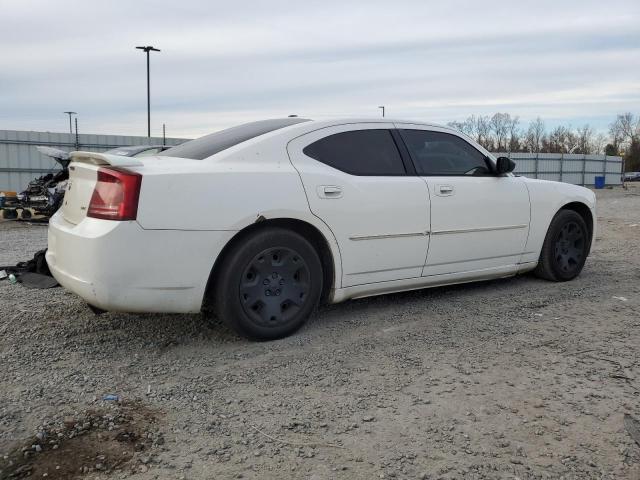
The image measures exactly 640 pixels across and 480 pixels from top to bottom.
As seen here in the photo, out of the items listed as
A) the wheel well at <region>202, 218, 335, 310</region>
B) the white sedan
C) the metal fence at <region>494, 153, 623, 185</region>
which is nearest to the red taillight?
the white sedan

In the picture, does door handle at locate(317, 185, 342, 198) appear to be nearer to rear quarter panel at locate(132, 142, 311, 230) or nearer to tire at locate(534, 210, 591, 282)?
rear quarter panel at locate(132, 142, 311, 230)

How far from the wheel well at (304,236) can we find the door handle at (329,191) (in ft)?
0.75

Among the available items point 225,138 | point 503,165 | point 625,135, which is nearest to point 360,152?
point 225,138

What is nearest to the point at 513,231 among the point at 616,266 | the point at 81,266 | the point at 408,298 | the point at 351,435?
the point at 408,298

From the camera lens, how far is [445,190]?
181 inches

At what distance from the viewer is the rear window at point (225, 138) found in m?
4.06

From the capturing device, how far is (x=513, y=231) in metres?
5.11

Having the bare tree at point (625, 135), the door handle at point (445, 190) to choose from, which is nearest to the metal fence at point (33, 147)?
the door handle at point (445, 190)

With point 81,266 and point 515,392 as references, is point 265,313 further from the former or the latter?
point 515,392

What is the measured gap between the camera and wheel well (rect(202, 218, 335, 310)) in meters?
3.67

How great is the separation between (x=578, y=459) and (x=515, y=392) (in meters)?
0.64

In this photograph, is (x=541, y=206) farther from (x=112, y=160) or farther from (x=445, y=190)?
(x=112, y=160)

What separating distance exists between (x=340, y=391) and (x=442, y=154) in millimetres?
2456

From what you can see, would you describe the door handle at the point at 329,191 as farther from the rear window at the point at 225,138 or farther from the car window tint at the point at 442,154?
the car window tint at the point at 442,154
